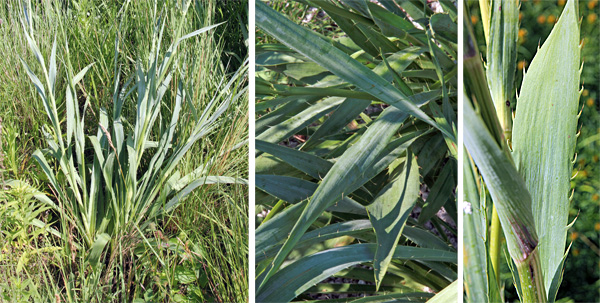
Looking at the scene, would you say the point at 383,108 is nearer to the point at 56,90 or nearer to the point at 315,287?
the point at 315,287

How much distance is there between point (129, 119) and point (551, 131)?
2.58 feet

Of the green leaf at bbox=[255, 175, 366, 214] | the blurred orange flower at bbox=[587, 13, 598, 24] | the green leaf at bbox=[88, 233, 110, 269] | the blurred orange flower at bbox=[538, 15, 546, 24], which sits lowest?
the green leaf at bbox=[88, 233, 110, 269]

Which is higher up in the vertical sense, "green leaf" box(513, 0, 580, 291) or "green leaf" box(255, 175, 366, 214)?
"green leaf" box(513, 0, 580, 291)

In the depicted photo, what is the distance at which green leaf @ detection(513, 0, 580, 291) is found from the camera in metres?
0.74

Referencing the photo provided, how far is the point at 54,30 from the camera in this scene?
2.85 feet

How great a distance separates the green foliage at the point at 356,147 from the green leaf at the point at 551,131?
0.12 m

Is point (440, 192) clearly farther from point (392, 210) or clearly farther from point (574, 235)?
point (574, 235)

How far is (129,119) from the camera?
86 centimetres

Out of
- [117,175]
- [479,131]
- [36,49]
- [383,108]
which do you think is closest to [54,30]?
[36,49]

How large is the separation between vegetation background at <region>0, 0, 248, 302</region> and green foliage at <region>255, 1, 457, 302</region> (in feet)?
0.29

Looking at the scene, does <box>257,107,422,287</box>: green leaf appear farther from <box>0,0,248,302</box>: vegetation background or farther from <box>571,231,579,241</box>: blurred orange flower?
<box>571,231,579,241</box>: blurred orange flower

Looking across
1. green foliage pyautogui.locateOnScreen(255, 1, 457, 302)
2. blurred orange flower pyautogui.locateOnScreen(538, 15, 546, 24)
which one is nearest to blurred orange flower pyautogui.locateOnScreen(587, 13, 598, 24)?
blurred orange flower pyautogui.locateOnScreen(538, 15, 546, 24)

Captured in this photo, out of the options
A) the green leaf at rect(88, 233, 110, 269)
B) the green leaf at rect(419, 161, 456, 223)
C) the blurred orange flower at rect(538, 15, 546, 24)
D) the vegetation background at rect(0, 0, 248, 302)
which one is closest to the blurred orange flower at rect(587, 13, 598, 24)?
the blurred orange flower at rect(538, 15, 546, 24)

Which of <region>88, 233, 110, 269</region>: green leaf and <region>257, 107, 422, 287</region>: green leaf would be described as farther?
<region>88, 233, 110, 269</region>: green leaf
